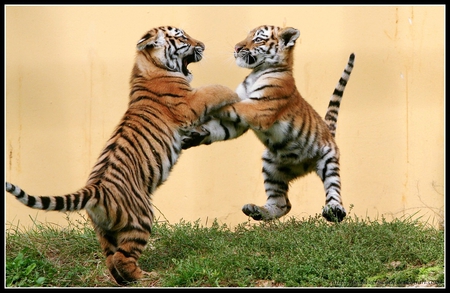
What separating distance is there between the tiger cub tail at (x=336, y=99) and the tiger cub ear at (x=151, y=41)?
163 cm

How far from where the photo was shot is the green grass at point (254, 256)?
15.8 ft

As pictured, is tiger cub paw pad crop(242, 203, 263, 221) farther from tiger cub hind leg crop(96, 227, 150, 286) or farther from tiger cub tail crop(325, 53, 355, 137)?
tiger cub hind leg crop(96, 227, 150, 286)

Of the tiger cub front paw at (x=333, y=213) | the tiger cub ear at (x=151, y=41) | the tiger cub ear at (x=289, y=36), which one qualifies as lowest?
the tiger cub front paw at (x=333, y=213)

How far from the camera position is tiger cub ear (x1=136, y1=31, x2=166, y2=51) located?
578 centimetres

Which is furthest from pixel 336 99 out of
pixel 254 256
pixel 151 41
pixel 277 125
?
pixel 254 256

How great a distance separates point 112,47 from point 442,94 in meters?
2.98

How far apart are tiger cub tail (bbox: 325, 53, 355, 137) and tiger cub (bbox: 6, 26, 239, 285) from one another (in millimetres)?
1163

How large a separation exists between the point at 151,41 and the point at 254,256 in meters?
1.83

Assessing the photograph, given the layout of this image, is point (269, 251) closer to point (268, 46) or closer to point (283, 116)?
point (283, 116)

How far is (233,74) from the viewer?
6.96m

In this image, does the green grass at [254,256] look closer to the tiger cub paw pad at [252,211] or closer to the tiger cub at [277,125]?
the tiger cub paw pad at [252,211]

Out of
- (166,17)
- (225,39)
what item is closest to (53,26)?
(166,17)

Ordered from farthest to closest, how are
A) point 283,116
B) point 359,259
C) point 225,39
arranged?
→ point 225,39
point 283,116
point 359,259

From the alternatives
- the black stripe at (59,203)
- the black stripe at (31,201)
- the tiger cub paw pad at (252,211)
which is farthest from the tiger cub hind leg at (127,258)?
the tiger cub paw pad at (252,211)
